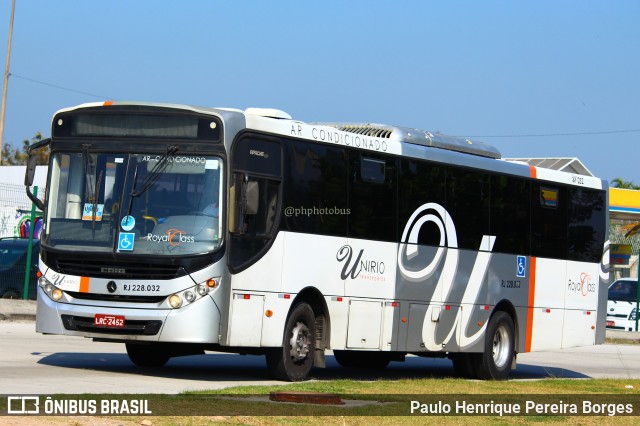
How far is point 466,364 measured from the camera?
19.7 m

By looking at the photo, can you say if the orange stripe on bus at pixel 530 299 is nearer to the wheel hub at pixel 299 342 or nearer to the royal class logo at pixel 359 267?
the royal class logo at pixel 359 267

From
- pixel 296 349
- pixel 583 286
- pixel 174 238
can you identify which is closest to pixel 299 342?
pixel 296 349

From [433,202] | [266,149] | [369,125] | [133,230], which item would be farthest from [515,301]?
[133,230]

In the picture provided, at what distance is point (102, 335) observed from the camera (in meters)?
14.4

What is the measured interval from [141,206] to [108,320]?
1.38m

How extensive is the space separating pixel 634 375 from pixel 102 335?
11.1 m

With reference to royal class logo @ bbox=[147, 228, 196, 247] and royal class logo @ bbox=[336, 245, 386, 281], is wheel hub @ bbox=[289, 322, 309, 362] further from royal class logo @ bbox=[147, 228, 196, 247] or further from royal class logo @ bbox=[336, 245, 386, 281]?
royal class logo @ bbox=[147, 228, 196, 247]

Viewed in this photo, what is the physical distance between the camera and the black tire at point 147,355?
16703mm

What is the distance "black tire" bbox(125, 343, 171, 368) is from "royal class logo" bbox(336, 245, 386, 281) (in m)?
2.69

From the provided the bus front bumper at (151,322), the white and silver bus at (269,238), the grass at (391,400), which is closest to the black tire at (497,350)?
the white and silver bus at (269,238)

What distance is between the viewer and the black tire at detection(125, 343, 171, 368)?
16.7 metres

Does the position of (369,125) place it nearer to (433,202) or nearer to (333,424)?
(433,202)

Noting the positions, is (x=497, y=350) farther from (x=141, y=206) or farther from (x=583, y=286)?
(x=141, y=206)

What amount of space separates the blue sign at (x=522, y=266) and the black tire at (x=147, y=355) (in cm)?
633
